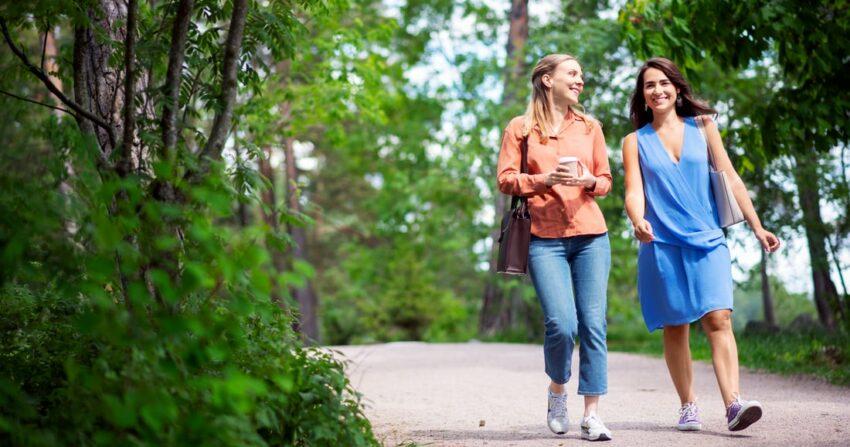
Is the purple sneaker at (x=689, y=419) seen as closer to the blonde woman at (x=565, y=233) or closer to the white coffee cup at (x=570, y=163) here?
the blonde woman at (x=565, y=233)

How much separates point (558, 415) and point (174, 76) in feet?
9.23

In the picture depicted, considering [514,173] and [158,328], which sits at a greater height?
[514,173]

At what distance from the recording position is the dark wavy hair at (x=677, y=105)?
19.7ft

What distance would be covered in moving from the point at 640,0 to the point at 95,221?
716 cm

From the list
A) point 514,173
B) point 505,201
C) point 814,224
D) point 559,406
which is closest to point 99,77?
point 514,173

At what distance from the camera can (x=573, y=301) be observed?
5543mm

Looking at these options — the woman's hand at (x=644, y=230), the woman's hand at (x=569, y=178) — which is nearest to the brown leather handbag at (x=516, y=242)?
the woman's hand at (x=569, y=178)

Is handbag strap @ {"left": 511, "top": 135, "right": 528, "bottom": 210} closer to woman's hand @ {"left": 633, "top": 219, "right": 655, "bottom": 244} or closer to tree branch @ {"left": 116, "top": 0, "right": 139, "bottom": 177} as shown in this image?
woman's hand @ {"left": 633, "top": 219, "right": 655, "bottom": 244}

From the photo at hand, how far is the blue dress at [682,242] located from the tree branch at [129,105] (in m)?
2.98

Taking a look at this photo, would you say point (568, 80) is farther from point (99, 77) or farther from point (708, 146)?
point (99, 77)

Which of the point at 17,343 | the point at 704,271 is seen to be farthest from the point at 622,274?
the point at 17,343

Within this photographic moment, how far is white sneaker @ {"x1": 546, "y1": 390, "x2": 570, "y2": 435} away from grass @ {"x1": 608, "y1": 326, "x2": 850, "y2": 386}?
3.97m

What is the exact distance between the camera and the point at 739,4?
334 inches

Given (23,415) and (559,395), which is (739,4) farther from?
(23,415)
